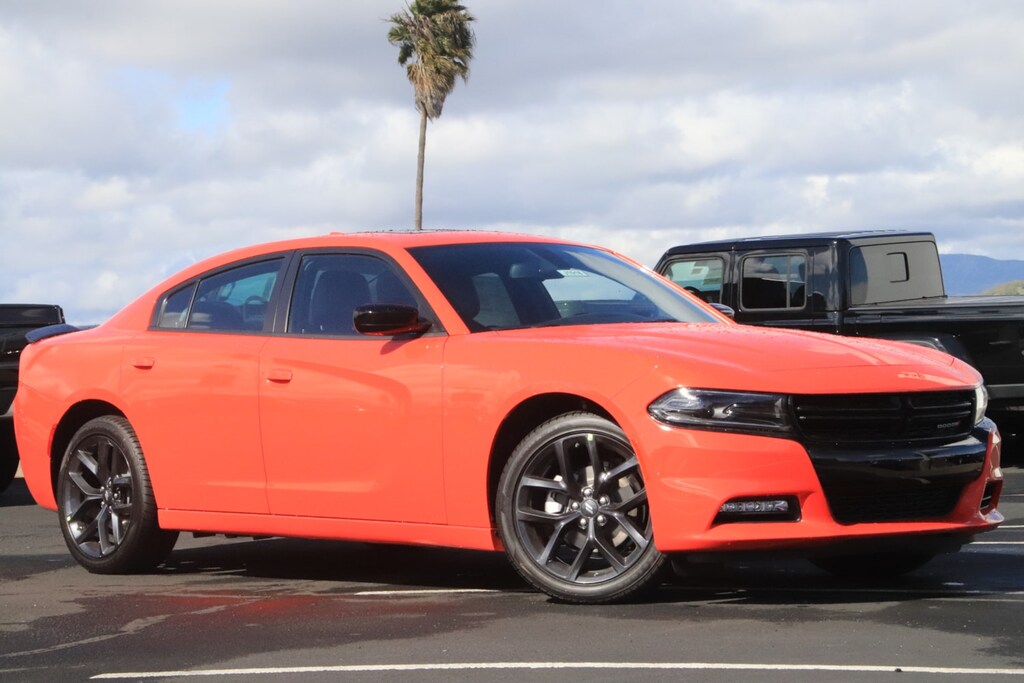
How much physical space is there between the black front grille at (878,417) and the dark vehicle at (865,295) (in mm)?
6610

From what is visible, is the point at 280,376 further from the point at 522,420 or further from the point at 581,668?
the point at 581,668

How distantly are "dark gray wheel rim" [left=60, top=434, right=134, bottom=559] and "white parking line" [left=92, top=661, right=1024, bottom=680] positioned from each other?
2971 mm

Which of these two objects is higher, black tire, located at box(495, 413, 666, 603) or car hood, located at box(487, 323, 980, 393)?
car hood, located at box(487, 323, 980, 393)

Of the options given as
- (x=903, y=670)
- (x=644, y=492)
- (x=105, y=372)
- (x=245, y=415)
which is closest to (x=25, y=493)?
(x=105, y=372)

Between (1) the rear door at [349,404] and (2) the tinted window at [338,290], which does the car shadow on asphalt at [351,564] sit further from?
(2) the tinted window at [338,290]

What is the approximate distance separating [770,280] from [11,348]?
611 cm

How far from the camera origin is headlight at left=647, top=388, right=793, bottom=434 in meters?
6.43

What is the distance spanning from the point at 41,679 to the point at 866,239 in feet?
32.8

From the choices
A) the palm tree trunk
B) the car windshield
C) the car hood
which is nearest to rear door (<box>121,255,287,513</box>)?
the car windshield

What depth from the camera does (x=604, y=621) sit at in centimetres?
640

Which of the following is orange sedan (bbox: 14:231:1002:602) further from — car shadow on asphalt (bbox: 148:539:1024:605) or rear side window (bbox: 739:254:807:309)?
rear side window (bbox: 739:254:807:309)

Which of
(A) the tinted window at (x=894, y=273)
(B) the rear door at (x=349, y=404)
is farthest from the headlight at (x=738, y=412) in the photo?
(A) the tinted window at (x=894, y=273)

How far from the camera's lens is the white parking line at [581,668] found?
17.5ft

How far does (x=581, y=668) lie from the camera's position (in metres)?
5.49
